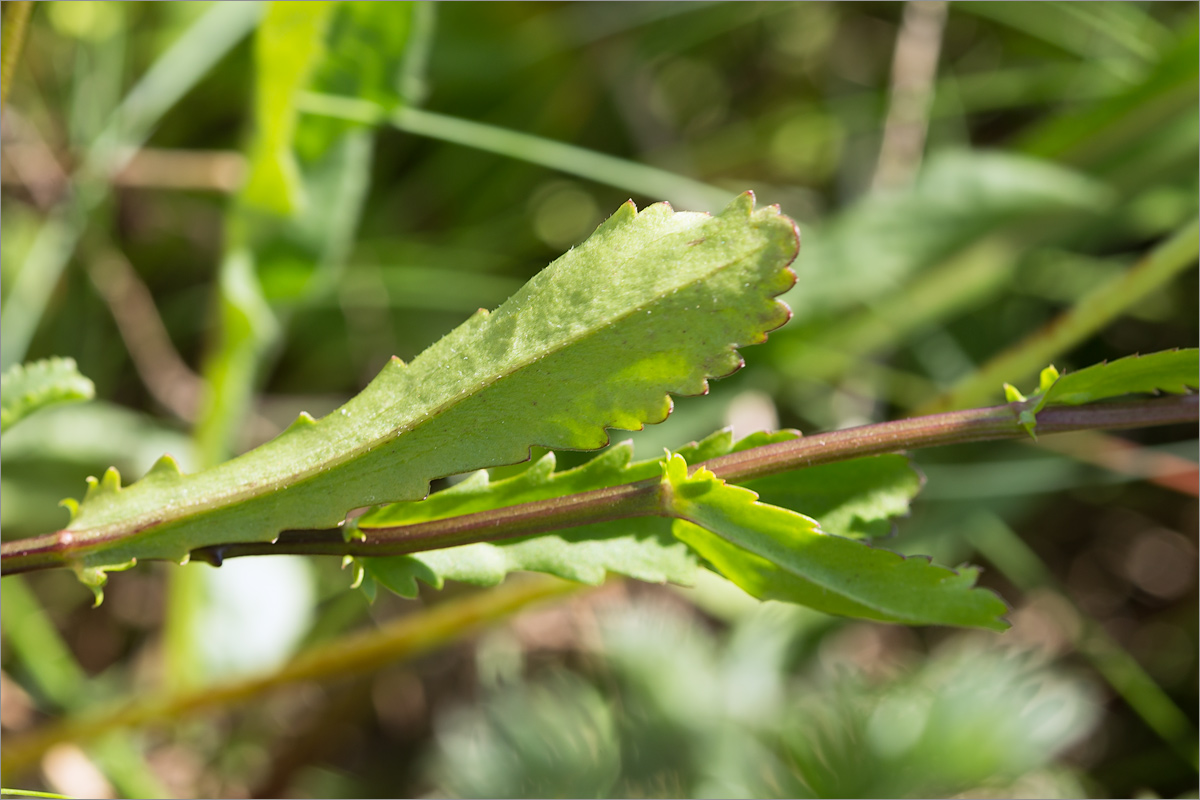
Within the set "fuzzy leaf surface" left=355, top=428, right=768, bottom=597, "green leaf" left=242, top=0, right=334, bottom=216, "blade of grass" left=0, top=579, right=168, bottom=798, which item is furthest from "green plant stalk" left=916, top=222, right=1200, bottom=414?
"blade of grass" left=0, top=579, right=168, bottom=798

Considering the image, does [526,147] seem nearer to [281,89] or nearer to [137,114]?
[281,89]

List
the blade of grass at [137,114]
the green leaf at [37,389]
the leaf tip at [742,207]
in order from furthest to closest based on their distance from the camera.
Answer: the blade of grass at [137,114] → the green leaf at [37,389] → the leaf tip at [742,207]

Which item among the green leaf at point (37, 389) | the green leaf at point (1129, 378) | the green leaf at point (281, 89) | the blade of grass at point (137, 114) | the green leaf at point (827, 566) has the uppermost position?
→ the blade of grass at point (137, 114)

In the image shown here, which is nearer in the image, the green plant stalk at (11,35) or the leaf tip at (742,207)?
the leaf tip at (742,207)

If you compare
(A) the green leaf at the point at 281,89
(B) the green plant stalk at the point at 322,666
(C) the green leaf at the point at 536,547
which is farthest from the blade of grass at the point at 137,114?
(C) the green leaf at the point at 536,547

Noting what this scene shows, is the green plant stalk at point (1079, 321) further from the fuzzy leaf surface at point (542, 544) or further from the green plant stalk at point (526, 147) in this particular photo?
the fuzzy leaf surface at point (542, 544)

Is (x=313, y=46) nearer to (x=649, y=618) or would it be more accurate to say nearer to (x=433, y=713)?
(x=649, y=618)

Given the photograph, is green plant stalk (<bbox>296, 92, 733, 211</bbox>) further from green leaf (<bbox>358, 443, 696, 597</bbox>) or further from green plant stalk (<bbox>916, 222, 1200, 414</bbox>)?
green leaf (<bbox>358, 443, 696, 597</bbox>)

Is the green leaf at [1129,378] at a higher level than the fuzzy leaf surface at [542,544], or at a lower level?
higher
